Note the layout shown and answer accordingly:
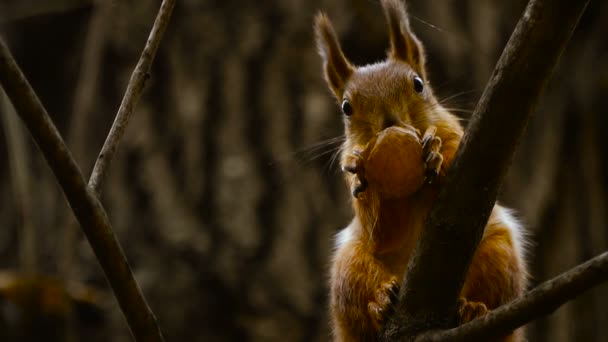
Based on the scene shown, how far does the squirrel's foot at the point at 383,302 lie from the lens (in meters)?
1.54

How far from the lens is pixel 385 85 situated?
6.10 ft

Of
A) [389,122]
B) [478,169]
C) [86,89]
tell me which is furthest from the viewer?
[86,89]

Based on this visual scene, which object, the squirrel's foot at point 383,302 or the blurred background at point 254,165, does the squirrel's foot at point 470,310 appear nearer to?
the squirrel's foot at point 383,302

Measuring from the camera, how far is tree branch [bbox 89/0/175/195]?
1.19m

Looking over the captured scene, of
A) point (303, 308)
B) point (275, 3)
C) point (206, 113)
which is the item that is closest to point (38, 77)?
point (206, 113)

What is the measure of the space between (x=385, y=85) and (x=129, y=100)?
766 millimetres

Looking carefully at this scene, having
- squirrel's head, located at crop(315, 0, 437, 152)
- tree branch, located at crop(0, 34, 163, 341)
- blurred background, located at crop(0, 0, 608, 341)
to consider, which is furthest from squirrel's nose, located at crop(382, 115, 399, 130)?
blurred background, located at crop(0, 0, 608, 341)

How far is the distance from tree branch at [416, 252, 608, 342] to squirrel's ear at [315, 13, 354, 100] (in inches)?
39.9

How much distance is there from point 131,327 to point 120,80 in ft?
6.96

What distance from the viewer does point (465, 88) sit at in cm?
311

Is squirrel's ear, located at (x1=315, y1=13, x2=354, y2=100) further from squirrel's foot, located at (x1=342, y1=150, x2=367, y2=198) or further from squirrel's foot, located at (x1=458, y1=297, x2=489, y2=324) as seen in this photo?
squirrel's foot, located at (x1=458, y1=297, x2=489, y2=324)

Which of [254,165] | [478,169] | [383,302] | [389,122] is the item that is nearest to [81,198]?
[478,169]

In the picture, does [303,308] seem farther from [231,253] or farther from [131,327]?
[131,327]

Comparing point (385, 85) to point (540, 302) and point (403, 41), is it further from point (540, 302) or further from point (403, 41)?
point (540, 302)
